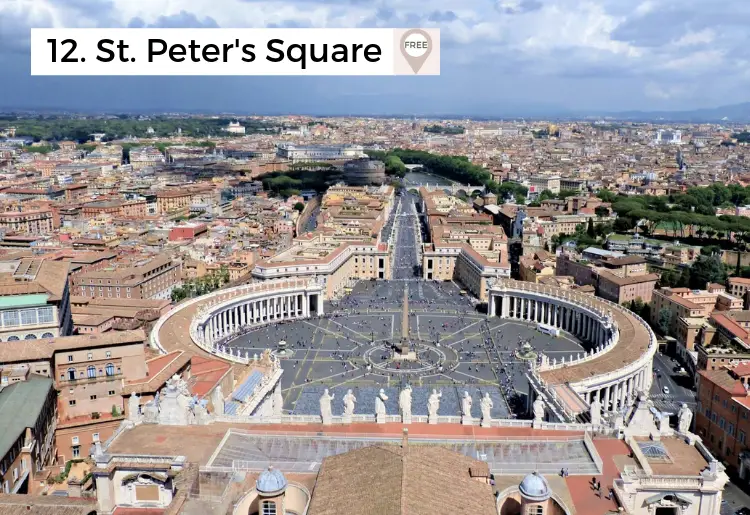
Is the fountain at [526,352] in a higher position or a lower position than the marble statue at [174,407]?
lower

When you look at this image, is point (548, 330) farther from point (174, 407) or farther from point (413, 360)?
point (174, 407)

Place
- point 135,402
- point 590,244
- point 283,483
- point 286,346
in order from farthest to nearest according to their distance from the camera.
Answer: point 590,244, point 286,346, point 135,402, point 283,483

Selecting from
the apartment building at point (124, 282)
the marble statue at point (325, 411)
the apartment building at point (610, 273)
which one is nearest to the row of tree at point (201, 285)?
the apartment building at point (124, 282)

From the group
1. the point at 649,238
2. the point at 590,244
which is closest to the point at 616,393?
the point at 590,244

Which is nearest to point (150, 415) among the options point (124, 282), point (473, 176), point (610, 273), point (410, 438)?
point (410, 438)

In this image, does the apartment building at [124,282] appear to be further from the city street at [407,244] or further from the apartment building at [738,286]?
the apartment building at [738,286]

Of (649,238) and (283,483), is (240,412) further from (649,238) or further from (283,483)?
(649,238)
